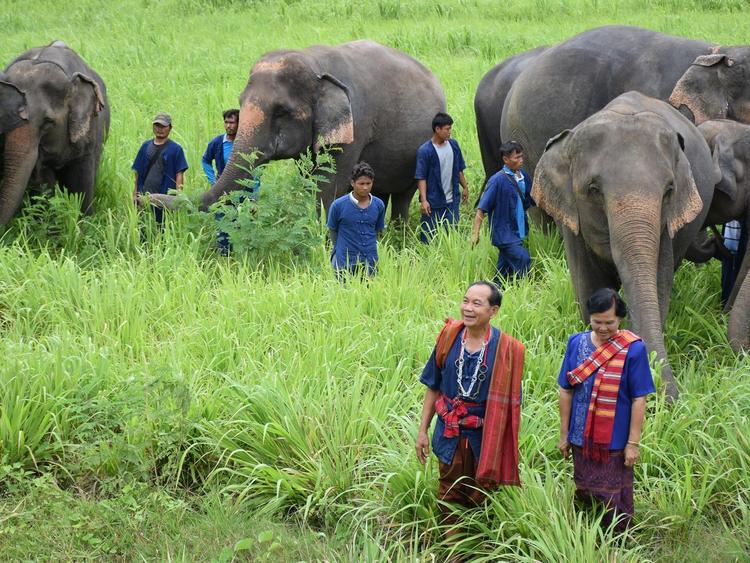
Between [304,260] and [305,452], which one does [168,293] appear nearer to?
[304,260]

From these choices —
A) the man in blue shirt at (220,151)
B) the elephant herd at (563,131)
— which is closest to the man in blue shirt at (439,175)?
the elephant herd at (563,131)

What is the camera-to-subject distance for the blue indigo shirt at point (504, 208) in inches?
281

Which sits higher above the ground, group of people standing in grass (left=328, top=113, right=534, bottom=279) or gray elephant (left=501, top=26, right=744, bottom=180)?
gray elephant (left=501, top=26, right=744, bottom=180)

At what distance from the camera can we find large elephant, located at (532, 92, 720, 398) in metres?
5.23

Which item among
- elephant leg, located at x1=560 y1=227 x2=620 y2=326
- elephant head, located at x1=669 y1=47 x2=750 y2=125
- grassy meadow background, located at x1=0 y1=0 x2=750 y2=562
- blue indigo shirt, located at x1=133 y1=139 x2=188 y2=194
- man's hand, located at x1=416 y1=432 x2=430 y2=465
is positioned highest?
elephant head, located at x1=669 y1=47 x2=750 y2=125

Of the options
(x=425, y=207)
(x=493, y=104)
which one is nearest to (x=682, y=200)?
(x=425, y=207)

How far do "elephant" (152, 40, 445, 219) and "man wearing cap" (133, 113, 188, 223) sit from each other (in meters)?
0.47

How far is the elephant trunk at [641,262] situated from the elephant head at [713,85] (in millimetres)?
2289

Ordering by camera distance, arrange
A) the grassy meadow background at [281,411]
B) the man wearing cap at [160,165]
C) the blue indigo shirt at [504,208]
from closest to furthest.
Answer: the grassy meadow background at [281,411] < the blue indigo shirt at [504,208] < the man wearing cap at [160,165]

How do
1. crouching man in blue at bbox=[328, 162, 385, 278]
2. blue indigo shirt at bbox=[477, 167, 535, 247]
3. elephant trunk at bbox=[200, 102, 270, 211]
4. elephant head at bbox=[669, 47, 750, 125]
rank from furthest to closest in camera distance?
elephant trunk at bbox=[200, 102, 270, 211], elephant head at bbox=[669, 47, 750, 125], blue indigo shirt at bbox=[477, 167, 535, 247], crouching man in blue at bbox=[328, 162, 385, 278]

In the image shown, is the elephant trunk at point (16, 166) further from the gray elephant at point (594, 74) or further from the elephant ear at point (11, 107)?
the gray elephant at point (594, 74)

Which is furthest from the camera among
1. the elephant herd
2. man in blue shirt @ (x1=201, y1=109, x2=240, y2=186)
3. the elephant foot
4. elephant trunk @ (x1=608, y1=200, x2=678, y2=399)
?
man in blue shirt @ (x1=201, y1=109, x2=240, y2=186)

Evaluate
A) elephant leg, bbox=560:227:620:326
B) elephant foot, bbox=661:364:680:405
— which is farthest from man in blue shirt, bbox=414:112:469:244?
elephant foot, bbox=661:364:680:405

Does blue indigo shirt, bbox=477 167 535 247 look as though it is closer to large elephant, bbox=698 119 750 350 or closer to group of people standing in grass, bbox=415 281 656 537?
large elephant, bbox=698 119 750 350
